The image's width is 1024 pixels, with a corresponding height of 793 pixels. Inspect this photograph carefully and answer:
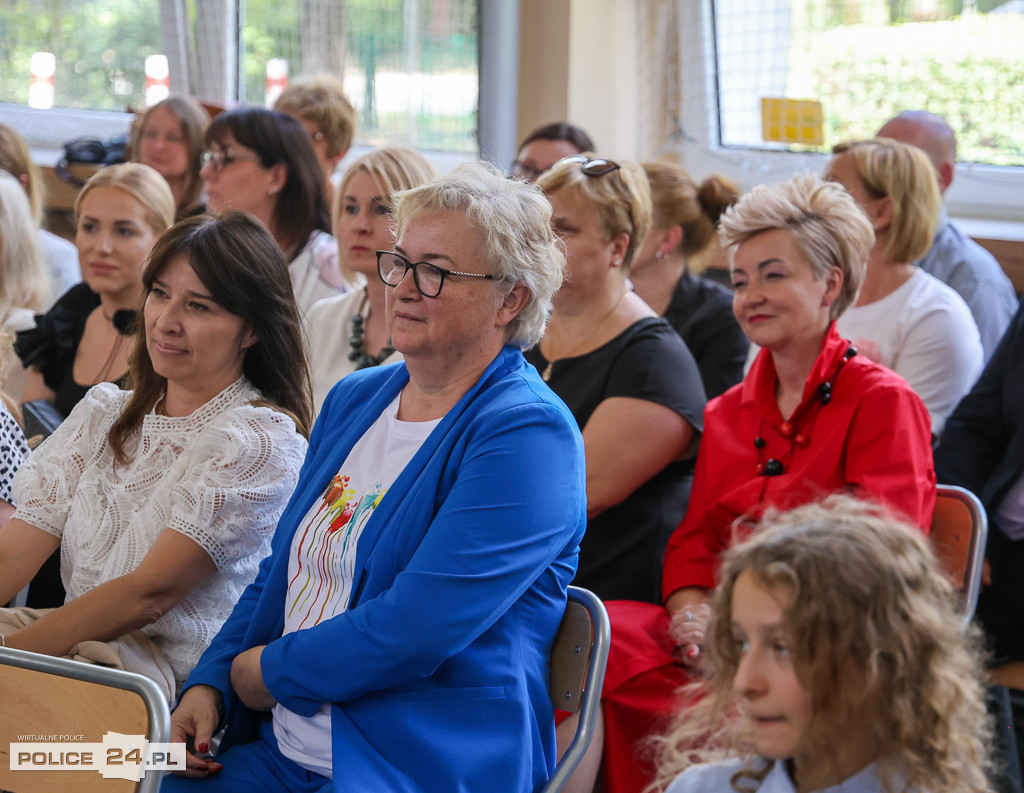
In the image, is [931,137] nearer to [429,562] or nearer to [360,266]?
[360,266]

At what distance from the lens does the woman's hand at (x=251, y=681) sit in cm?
160

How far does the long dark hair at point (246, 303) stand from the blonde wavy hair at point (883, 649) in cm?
115

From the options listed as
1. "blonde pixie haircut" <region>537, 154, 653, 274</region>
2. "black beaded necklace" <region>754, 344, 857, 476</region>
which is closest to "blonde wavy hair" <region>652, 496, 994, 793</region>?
"black beaded necklace" <region>754, 344, 857, 476</region>

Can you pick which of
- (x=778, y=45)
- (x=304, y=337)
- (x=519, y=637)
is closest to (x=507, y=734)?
(x=519, y=637)

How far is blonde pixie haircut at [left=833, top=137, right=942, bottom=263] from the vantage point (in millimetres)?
2842

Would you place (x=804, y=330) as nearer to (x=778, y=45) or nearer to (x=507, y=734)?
(x=507, y=734)

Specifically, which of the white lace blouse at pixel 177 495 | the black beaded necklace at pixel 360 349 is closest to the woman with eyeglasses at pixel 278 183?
the black beaded necklace at pixel 360 349

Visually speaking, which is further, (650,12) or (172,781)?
(650,12)

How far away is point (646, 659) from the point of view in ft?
6.66

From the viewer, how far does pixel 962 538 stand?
208 centimetres

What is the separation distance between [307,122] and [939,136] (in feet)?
7.41

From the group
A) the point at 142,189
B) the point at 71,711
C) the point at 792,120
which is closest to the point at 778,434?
the point at 71,711

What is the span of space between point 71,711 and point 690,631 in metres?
1.13

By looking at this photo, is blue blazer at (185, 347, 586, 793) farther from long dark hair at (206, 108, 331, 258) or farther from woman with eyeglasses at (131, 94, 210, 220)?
woman with eyeglasses at (131, 94, 210, 220)
